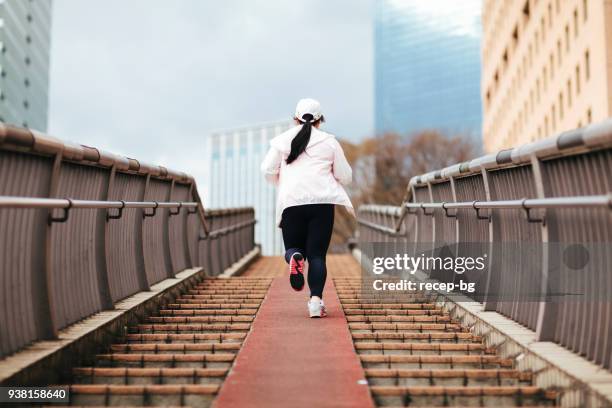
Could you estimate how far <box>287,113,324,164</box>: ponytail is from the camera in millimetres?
6699

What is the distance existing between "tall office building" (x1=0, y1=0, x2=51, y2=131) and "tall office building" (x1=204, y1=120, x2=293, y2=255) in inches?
2929

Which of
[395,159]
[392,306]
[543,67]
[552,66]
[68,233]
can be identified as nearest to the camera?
[68,233]

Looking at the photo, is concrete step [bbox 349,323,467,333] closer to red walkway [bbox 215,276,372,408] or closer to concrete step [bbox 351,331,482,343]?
red walkway [bbox 215,276,372,408]

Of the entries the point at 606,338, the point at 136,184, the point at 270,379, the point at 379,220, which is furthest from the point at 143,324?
the point at 379,220

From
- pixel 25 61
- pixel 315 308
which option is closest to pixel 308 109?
pixel 315 308

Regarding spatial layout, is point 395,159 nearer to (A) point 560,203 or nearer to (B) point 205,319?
(B) point 205,319

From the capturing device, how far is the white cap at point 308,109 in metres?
6.74

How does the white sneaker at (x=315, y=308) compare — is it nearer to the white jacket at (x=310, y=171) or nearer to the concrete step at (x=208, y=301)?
the white jacket at (x=310, y=171)

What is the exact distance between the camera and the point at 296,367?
4.57 m

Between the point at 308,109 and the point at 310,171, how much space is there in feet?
1.70

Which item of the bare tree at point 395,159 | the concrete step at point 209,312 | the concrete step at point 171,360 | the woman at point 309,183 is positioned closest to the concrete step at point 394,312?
the woman at point 309,183

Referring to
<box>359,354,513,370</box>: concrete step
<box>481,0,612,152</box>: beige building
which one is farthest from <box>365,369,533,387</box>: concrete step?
<box>481,0,612,152</box>: beige building

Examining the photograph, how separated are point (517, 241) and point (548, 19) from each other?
4468cm

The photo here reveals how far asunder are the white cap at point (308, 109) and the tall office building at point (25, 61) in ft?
242
